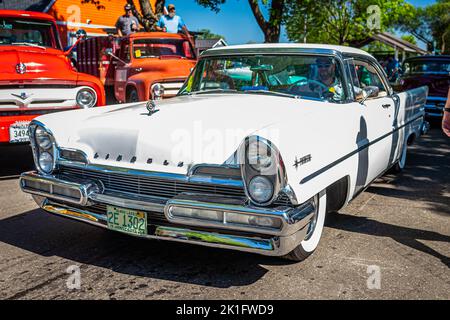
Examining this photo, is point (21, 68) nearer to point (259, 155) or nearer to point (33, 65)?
point (33, 65)

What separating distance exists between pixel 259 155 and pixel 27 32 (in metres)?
5.53

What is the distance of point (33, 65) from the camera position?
599 centimetres

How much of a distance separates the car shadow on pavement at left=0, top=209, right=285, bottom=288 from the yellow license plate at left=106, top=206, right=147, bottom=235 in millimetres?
298

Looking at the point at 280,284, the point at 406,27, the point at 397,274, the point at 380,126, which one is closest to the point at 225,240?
the point at 280,284

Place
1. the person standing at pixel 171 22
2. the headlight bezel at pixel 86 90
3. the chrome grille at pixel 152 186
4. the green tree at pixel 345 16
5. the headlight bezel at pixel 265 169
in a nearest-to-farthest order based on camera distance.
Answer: the headlight bezel at pixel 265 169 → the chrome grille at pixel 152 186 → the headlight bezel at pixel 86 90 → the person standing at pixel 171 22 → the green tree at pixel 345 16

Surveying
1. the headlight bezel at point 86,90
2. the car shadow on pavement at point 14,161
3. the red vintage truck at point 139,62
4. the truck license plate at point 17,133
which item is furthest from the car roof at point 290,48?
the red vintage truck at point 139,62

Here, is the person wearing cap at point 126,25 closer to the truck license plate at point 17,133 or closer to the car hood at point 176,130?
the truck license plate at point 17,133

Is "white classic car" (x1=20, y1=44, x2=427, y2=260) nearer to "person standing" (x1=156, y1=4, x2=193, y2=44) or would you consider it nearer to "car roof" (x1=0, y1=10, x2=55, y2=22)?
"car roof" (x1=0, y1=10, x2=55, y2=22)

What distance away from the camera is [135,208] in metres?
2.86

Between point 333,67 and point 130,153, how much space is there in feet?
5.89

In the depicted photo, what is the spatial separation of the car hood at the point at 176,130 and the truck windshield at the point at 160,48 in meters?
5.46

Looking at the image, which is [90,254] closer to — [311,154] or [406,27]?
[311,154]

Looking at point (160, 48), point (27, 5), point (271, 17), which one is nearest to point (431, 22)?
point (27, 5)

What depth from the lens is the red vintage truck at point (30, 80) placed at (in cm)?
546
